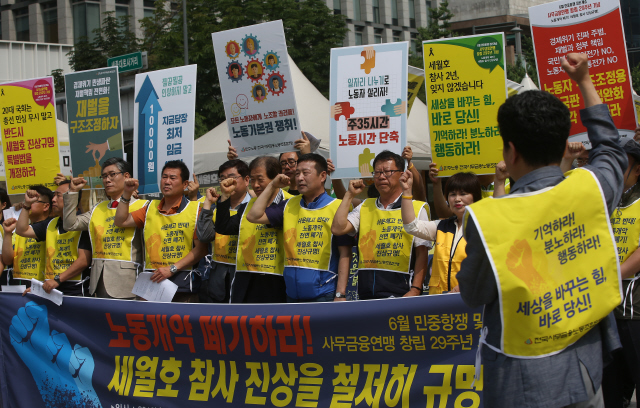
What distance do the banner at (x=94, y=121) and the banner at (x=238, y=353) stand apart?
1.63m

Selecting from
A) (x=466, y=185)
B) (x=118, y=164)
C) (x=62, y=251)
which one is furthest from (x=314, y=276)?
(x=62, y=251)

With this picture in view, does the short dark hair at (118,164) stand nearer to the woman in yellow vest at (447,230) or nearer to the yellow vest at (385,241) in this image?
the yellow vest at (385,241)

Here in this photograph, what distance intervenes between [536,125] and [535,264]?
0.45 m

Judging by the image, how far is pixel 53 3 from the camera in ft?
105

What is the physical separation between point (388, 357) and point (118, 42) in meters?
19.5

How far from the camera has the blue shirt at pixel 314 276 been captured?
14.9ft

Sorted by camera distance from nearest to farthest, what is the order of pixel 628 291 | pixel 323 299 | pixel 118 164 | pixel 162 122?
pixel 628 291
pixel 323 299
pixel 118 164
pixel 162 122

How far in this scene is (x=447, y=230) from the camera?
168 inches

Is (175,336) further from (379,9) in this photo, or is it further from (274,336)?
(379,9)

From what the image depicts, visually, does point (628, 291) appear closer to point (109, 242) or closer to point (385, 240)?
point (385, 240)

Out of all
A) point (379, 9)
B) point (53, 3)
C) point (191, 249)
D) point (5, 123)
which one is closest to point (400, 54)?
point (191, 249)

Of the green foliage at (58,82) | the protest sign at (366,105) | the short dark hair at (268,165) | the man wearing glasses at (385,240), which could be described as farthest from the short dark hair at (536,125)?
the green foliage at (58,82)

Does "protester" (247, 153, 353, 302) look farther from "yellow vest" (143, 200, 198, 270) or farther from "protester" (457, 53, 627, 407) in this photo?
"protester" (457, 53, 627, 407)

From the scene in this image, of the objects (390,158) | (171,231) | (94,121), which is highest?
(94,121)
